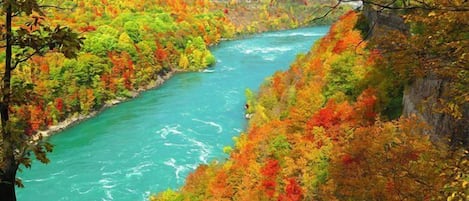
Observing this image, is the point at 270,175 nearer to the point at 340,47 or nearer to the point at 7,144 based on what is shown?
the point at 340,47

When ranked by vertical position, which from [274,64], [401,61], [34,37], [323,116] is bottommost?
[274,64]

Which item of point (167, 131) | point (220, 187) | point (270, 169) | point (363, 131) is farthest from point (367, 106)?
point (167, 131)

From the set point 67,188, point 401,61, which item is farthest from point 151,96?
point 401,61

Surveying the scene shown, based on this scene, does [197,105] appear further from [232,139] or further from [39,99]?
[39,99]

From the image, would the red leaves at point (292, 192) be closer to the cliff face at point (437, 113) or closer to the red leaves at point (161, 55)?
the cliff face at point (437, 113)

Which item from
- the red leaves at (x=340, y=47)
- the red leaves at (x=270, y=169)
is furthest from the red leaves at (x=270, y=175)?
the red leaves at (x=340, y=47)

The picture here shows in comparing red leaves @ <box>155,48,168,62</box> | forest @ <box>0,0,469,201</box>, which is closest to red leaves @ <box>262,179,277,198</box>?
forest @ <box>0,0,469,201</box>
